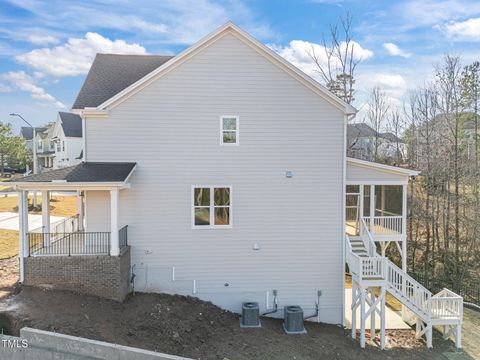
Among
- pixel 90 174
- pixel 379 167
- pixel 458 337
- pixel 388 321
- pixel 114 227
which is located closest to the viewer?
pixel 114 227

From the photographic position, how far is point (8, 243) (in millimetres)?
16750

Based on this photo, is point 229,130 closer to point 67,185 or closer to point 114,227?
point 114,227

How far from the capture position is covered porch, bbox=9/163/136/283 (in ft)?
35.1

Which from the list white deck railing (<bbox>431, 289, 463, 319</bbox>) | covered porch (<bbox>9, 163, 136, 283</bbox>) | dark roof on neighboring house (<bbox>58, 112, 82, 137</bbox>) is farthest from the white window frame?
dark roof on neighboring house (<bbox>58, 112, 82, 137</bbox>)

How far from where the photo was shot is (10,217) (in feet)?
75.8

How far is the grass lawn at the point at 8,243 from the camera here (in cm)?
1531

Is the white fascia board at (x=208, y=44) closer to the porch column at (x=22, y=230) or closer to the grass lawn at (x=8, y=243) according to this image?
the porch column at (x=22, y=230)

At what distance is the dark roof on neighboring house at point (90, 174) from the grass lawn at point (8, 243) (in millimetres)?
6066

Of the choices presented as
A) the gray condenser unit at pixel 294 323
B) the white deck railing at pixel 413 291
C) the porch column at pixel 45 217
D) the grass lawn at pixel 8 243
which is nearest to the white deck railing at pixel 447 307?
the white deck railing at pixel 413 291

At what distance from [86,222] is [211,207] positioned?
4243mm

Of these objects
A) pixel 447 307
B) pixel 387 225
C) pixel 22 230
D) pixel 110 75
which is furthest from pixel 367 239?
pixel 110 75

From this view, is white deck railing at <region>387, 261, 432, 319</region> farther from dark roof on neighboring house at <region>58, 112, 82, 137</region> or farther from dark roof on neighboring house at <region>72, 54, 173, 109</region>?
dark roof on neighboring house at <region>58, 112, 82, 137</region>

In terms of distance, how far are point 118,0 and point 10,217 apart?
17041 millimetres

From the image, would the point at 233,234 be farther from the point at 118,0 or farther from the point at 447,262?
the point at 447,262
